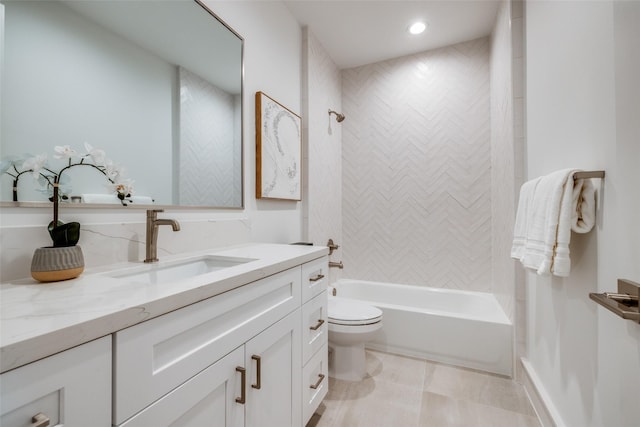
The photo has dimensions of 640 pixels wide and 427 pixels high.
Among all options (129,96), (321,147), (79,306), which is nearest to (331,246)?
(321,147)

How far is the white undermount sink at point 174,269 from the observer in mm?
946

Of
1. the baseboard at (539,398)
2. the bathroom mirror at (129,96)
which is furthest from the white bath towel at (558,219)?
the bathroom mirror at (129,96)

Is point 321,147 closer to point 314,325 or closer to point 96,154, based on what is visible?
point 314,325

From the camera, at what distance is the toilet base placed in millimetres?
1839

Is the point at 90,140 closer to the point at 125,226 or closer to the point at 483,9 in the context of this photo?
the point at 125,226

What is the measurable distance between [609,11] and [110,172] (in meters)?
1.64

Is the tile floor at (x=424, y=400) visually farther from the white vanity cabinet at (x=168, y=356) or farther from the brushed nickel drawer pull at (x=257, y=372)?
the brushed nickel drawer pull at (x=257, y=372)

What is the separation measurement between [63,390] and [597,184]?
4.80 feet

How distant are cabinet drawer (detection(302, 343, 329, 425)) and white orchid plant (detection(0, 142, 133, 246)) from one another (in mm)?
1011

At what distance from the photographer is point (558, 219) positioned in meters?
1.02

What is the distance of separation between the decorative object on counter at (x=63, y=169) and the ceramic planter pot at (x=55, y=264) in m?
0.18

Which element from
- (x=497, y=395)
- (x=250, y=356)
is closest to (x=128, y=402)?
(x=250, y=356)

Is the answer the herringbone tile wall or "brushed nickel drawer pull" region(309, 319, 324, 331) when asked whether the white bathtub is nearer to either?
the herringbone tile wall

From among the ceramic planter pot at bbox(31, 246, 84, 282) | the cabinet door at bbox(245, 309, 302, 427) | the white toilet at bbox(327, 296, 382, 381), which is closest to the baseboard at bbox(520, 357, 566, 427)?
the white toilet at bbox(327, 296, 382, 381)
